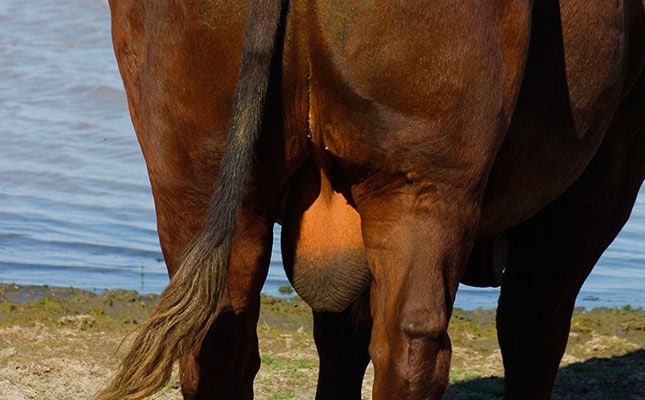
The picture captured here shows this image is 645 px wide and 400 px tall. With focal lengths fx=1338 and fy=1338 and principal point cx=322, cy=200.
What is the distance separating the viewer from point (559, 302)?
15.1ft

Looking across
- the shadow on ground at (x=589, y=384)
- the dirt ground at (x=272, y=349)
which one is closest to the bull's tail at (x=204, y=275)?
the dirt ground at (x=272, y=349)

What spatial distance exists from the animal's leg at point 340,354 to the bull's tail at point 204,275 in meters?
1.57

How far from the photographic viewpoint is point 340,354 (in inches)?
185

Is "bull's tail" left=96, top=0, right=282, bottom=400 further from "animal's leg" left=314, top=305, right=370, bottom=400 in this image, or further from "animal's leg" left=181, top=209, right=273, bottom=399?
"animal's leg" left=314, top=305, right=370, bottom=400

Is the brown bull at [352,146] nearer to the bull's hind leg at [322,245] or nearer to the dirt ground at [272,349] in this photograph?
the bull's hind leg at [322,245]

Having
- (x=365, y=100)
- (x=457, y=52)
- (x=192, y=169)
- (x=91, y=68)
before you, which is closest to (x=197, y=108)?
(x=192, y=169)

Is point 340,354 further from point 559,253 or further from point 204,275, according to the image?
point 204,275

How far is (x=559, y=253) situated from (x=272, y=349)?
5.99 ft

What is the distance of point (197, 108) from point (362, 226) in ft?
1.60

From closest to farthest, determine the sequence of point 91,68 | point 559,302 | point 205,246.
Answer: point 205,246, point 559,302, point 91,68

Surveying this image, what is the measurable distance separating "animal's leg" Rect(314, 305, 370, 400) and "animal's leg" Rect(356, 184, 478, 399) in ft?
4.79

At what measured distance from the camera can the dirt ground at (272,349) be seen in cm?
530

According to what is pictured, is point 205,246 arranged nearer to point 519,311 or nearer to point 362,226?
point 362,226

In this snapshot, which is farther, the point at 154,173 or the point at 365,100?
the point at 154,173
